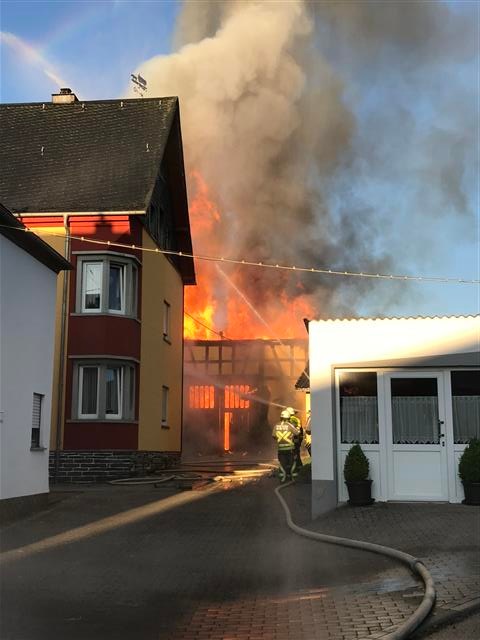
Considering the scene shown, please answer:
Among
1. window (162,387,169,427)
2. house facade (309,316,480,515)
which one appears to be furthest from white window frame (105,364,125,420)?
house facade (309,316,480,515)

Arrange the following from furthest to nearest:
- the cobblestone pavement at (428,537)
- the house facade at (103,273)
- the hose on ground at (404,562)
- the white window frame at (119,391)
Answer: the white window frame at (119,391), the house facade at (103,273), the cobblestone pavement at (428,537), the hose on ground at (404,562)

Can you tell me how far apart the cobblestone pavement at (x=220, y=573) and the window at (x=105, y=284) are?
23.1 feet

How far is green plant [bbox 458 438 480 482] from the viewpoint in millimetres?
A: 9766

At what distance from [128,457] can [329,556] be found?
33.7ft

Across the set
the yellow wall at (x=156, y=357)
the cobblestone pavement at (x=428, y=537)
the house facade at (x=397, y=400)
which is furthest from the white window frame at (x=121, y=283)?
the house facade at (x=397, y=400)

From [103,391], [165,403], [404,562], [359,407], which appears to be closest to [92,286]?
[103,391]

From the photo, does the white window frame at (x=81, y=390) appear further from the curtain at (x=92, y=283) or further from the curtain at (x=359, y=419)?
the curtain at (x=359, y=419)

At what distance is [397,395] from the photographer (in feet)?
34.4

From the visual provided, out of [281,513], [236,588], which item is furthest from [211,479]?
[236,588]

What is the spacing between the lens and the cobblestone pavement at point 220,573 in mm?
4965

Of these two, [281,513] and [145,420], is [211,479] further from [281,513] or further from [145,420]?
[281,513]

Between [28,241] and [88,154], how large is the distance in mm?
8931

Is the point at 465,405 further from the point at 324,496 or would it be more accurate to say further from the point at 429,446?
the point at 324,496

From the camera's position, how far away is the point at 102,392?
16.9 metres
